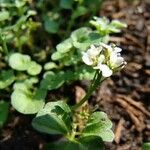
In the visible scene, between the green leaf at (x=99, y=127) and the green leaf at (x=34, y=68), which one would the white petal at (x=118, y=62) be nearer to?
the green leaf at (x=99, y=127)

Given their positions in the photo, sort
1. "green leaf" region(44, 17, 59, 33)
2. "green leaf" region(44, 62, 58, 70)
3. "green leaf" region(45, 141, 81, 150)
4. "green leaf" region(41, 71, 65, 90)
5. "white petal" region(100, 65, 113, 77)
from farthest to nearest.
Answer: "green leaf" region(44, 17, 59, 33), "green leaf" region(44, 62, 58, 70), "green leaf" region(41, 71, 65, 90), "green leaf" region(45, 141, 81, 150), "white petal" region(100, 65, 113, 77)

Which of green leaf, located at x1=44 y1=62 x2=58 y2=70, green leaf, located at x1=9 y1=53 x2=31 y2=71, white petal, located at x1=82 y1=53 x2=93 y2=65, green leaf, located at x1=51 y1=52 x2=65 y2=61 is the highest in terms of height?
white petal, located at x1=82 y1=53 x2=93 y2=65

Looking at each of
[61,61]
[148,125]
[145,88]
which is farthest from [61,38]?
[148,125]

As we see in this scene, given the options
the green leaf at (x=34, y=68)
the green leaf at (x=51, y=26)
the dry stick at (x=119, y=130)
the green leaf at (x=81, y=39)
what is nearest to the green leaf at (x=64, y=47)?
the green leaf at (x=81, y=39)

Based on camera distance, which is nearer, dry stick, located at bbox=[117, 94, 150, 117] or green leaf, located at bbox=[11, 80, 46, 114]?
green leaf, located at bbox=[11, 80, 46, 114]

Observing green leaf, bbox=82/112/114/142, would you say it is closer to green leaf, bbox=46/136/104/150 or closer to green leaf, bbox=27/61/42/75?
green leaf, bbox=46/136/104/150

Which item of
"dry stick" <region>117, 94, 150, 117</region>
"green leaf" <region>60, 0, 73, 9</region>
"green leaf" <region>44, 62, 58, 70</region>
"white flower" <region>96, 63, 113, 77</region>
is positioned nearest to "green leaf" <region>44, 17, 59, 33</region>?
"green leaf" <region>60, 0, 73, 9</region>

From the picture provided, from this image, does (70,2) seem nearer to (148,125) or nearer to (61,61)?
(61,61)
